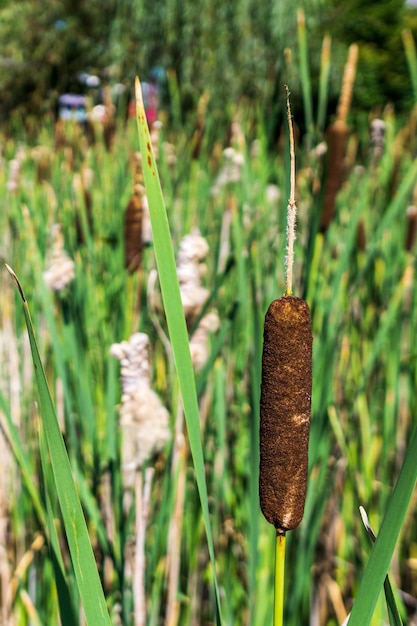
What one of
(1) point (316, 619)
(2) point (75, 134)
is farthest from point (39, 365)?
(2) point (75, 134)

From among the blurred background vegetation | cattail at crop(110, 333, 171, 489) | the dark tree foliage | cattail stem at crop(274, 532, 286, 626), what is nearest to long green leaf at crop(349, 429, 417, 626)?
cattail stem at crop(274, 532, 286, 626)

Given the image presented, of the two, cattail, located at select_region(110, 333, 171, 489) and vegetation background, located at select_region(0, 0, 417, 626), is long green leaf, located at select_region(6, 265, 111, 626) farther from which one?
cattail, located at select_region(110, 333, 171, 489)

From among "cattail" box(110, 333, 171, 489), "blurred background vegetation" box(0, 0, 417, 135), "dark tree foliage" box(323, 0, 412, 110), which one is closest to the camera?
"cattail" box(110, 333, 171, 489)

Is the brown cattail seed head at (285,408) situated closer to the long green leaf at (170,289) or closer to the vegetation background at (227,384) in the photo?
the long green leaf at (170,289)

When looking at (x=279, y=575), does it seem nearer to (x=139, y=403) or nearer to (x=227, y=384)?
(x=139, y=403)

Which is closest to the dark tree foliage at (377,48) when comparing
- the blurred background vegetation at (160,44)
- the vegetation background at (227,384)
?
the blurred background vegetation at (160,44)

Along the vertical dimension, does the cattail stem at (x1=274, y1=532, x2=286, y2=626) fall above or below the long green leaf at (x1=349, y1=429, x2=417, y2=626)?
below

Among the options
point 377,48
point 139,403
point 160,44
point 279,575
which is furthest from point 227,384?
point 377,48

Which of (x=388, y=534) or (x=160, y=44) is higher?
(x=160, y=44)
